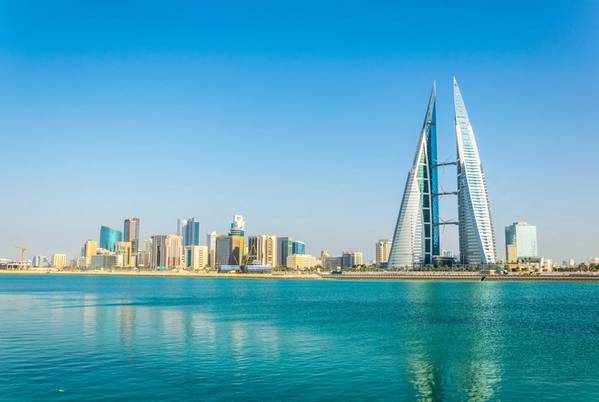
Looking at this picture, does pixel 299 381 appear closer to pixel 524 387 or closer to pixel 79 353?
pixel 524 387

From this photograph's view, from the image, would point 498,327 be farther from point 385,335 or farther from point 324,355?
point 324,355

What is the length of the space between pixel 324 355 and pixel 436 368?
7.81 meters

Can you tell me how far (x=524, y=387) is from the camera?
2845 cm

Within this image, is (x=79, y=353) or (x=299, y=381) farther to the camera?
(x=79, y=353)

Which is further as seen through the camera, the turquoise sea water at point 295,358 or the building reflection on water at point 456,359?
the building reflection on water at point 456,359

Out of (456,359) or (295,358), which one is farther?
(456,359)

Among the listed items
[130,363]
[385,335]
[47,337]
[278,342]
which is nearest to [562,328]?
[385,335]

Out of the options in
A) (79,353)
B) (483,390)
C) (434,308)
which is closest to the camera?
(483,390)

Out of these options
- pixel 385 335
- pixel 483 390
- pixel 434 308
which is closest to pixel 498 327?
pixel 385 335

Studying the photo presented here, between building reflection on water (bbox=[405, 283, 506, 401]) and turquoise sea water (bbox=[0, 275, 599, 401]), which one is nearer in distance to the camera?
turquoise sea water (bbox=[0, 275, 599, 401])

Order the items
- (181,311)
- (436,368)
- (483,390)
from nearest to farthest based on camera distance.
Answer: (483,390)
(436,368)
(181,311)

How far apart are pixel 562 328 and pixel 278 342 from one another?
99.3ft

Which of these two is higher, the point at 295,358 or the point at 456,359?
the point at 295,358

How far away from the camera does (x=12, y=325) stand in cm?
5156
